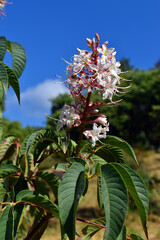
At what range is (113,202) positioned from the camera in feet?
2.39

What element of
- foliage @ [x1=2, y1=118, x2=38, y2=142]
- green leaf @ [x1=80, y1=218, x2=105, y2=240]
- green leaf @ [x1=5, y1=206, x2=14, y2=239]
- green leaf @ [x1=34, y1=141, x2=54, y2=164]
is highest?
foliage @ [x1=2, y1=118, x2=38, y2=142]

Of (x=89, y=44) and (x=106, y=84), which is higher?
(x=89, y=44)

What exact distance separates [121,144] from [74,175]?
0.88ft

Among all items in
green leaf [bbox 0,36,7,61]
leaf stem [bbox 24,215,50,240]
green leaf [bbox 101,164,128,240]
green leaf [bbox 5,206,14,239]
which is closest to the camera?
green leaf [bbox 101,164,128,240]

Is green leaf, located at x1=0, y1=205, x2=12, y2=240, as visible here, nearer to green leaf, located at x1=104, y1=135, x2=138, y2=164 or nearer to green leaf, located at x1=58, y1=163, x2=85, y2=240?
green leaf, located at x1=58, y1=163, x2=85, y2=240

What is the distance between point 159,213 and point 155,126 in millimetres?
9787

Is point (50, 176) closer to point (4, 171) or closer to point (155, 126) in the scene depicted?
point (4, 171)

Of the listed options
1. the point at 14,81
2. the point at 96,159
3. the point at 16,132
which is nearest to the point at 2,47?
the point at 14,81

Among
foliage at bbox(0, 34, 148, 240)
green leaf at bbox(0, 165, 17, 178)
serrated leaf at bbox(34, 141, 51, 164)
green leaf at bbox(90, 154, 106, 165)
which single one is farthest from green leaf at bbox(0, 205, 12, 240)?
green leaf at bbox(90, 154, 106, 165)

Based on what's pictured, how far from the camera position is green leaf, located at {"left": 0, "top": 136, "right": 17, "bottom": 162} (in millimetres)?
1324

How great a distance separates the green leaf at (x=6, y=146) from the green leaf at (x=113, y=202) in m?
0.70

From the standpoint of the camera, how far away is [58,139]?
3.40ft

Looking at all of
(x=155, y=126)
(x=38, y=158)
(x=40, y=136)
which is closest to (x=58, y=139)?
(x=40, y=136)

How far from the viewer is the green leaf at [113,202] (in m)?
0.71
